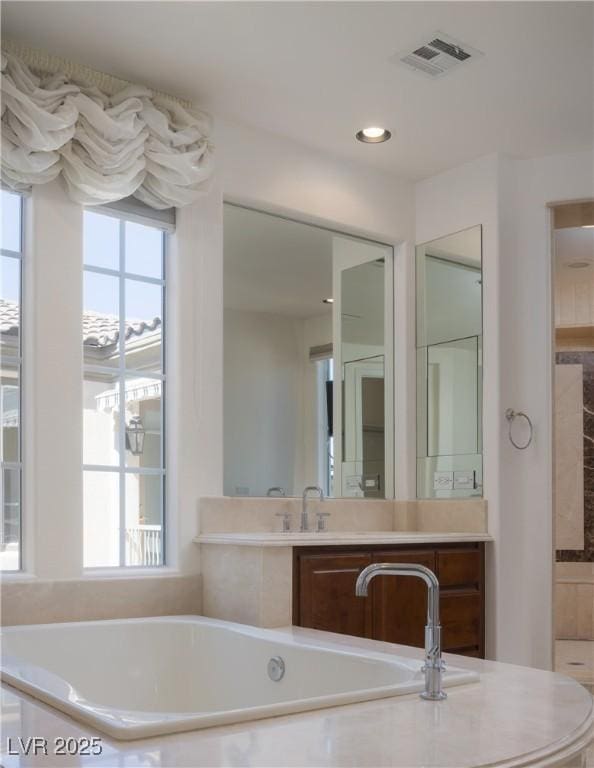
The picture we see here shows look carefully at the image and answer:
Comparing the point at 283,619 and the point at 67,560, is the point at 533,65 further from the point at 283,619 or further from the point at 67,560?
the point at 67,560

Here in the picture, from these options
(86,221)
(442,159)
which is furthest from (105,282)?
(442,159)

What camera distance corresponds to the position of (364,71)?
3439mm

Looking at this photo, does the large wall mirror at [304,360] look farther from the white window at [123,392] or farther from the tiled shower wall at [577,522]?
the tiled shower wall at [577,522]

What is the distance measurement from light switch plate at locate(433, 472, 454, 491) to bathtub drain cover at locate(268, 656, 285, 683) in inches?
65.9

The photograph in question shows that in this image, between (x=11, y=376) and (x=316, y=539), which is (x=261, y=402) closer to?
(x=316, y=539)

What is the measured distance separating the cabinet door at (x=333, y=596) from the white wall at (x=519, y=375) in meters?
0.79

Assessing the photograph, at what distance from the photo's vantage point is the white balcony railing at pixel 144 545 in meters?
3.56

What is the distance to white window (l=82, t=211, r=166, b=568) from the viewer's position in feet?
11.5

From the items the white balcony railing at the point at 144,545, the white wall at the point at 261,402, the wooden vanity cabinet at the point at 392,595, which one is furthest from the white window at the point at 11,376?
the wooden vanity cabinet at the point at 392,595

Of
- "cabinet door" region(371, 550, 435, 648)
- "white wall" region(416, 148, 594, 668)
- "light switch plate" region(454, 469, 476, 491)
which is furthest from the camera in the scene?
"light switch plate" region(454, 469, 476, 491)

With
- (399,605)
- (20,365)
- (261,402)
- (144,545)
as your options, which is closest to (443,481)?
(399,605)

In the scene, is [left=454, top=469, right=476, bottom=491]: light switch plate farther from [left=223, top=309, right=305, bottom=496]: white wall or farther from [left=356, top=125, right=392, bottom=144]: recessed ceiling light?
[left=356, top=125, right=392, bottom=144]: recessed ceiling light

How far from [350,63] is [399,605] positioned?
82.4 inches

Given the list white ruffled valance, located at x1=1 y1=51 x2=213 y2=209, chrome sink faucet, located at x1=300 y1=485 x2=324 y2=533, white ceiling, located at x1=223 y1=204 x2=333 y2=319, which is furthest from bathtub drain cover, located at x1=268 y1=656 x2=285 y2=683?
white ruffled valance, located at x1=1 y1=51 x2=213 y2=209
